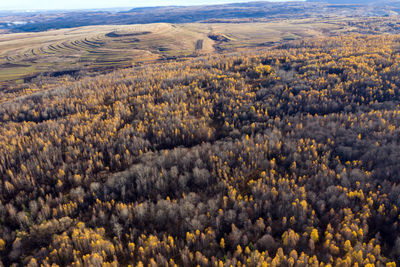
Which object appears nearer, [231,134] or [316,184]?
[316,184]

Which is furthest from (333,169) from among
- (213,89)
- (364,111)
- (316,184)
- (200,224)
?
(213,89)

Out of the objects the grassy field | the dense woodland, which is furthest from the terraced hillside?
the dense woodland

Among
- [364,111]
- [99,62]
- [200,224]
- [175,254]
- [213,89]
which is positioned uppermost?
[99,62]

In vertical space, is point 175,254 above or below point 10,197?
below

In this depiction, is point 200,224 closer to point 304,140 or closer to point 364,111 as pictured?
point 304,140

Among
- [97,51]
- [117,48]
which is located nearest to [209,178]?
[97,51]

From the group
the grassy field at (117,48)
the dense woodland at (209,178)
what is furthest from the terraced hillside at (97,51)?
the dense woodland at (209,178)

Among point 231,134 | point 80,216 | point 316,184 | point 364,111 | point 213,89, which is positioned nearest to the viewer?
point 80,216

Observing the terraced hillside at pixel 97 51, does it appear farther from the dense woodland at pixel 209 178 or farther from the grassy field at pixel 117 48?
the dense woodland at pixel 209 178
